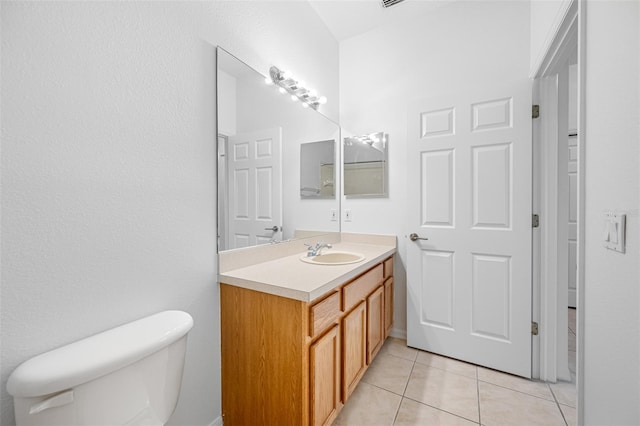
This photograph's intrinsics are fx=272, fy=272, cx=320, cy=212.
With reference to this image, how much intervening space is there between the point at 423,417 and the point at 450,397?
0.26m

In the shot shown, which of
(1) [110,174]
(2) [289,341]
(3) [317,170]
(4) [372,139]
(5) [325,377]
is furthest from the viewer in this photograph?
(4) [372,139]

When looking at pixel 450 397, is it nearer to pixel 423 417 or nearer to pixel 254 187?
pixel 423 417

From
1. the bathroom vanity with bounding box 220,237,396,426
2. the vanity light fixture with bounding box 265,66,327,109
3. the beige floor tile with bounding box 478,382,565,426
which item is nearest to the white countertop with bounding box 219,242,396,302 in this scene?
the bathroom vanity with bounding box 220,237,396,426

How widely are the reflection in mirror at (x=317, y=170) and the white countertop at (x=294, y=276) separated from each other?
24.1 inches

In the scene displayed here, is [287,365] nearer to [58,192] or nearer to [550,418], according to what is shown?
[58,192]

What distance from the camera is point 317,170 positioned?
2.22 metres

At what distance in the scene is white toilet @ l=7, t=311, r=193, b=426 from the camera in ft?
2.23

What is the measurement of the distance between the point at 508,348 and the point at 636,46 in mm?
1798

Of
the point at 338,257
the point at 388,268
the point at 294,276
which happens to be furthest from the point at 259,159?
the point at 388,268

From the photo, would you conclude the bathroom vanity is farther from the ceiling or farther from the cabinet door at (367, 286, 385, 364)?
the ceiling

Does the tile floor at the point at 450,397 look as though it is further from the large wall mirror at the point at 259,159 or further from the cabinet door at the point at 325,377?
the large wall mirror at the point at 259,159

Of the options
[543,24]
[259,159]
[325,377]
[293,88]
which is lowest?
[325,377]

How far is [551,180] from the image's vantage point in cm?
170

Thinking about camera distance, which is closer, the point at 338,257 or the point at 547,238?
the point at 547,238
